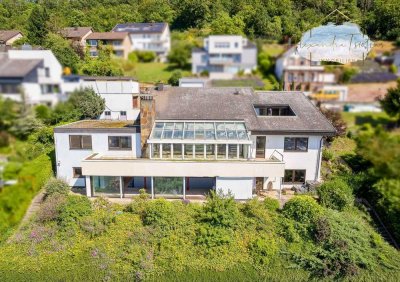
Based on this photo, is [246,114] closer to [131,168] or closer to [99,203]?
[131,168]

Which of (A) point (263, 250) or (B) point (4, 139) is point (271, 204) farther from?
(B) point (4, 139)

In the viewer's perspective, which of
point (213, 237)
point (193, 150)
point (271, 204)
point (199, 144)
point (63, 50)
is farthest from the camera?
point (193, 150)

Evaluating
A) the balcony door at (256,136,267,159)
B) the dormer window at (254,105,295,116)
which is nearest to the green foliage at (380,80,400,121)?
the balcony door at (256,136,267,159)

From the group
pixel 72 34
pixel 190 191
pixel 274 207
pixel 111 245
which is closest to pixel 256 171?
pixel 274 207

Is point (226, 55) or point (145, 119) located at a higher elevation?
point (226, 55)

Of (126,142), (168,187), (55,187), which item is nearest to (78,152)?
(55,187)

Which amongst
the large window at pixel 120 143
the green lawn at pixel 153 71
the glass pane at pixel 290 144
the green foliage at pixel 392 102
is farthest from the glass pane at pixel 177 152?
the green foliage at pixel 392 102
